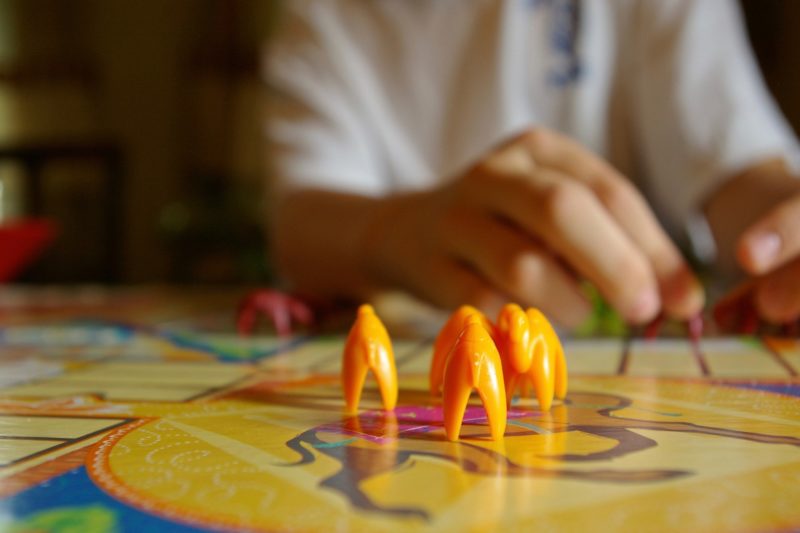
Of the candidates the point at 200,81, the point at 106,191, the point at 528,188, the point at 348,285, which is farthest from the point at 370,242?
the point at 200,81

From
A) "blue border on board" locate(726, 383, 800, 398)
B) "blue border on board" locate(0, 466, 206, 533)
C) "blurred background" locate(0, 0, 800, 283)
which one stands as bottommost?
"blue border on board" locate(0, 466, 206, 533)

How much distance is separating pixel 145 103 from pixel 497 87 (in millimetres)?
2946

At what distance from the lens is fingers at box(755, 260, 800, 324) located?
507mm

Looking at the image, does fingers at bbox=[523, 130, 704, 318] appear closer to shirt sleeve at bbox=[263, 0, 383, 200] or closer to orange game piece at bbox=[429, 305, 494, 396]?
orange game piece at bbox=[429, 305, 494, 396]

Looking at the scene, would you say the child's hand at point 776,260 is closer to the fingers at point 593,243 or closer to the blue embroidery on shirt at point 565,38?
the fingers at point 593,243

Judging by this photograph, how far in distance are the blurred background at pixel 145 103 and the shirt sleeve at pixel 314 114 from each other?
2.23 m

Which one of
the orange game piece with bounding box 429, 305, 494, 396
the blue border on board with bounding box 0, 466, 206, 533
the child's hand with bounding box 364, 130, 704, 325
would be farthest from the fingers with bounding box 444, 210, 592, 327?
the blue border on board with bounding box 0, 466, 206, 533

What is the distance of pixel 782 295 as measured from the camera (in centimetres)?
51

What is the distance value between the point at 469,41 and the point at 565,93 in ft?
0.44

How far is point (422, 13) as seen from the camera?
3.19 feet

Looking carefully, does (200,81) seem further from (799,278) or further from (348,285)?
(799,278)

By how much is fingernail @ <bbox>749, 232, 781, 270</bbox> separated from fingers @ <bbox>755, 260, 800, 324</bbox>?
32 mm

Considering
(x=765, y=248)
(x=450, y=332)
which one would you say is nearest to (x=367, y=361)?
(x=450, y=332)

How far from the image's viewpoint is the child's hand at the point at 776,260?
1.57 feet
